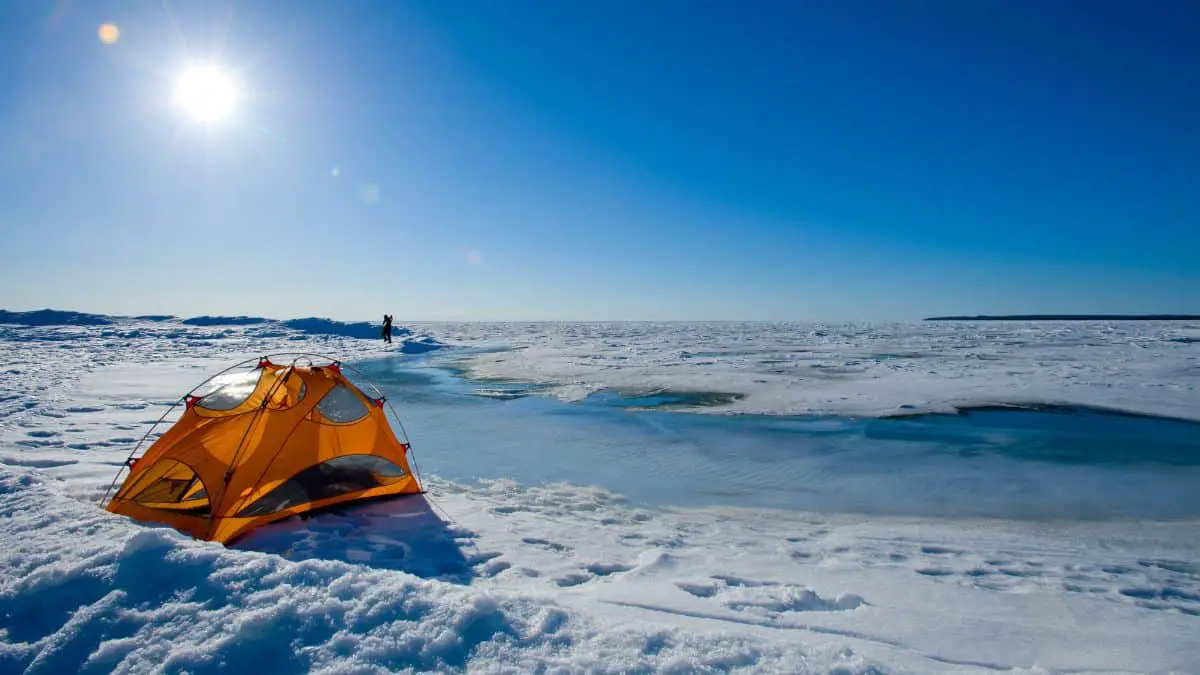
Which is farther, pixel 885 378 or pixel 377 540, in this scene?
pixel 885 378

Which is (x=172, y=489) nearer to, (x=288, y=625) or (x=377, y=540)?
(x=377, y=540)

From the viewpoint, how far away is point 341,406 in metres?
5.91

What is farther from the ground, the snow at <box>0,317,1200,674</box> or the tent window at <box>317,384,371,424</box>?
the tent window at <box>317,384,371,424</box>

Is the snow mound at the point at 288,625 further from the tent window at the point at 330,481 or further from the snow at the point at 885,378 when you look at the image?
the snow at the point at 885,378

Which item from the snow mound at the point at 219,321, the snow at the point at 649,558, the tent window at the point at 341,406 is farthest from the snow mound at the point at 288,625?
the snow mound at the point at 219,321

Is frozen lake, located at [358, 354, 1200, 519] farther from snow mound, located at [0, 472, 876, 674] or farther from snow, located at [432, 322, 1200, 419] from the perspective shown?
snow mound, located at [0, 472, 876, 674]

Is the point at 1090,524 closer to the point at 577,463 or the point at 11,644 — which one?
the point at 577,463

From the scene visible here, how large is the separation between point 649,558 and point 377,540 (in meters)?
2.40

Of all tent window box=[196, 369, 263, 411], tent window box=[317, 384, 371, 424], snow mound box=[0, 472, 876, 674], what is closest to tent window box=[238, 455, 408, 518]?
tent window box=[317, 384, 371, 424]

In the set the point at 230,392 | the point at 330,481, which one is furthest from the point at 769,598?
the point at 230,392

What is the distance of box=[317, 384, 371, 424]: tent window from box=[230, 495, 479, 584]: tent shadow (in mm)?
895

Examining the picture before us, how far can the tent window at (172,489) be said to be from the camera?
491 centimetres

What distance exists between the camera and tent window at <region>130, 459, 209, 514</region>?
4.91 meters

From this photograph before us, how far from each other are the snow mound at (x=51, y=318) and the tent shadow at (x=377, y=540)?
64026 mm
